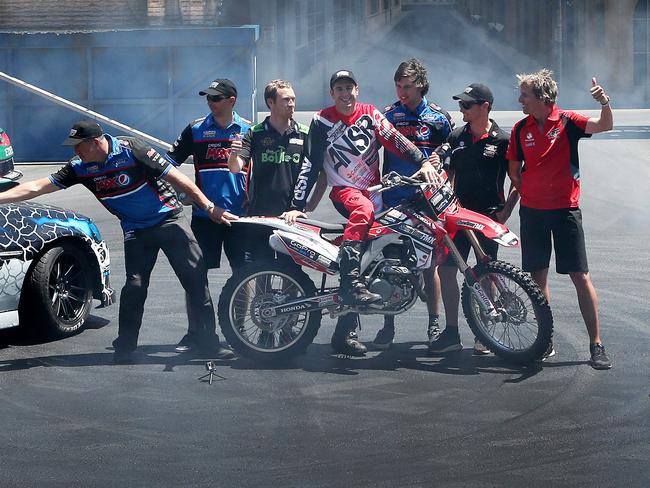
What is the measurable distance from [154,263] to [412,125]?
197cm

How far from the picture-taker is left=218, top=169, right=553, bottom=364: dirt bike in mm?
7652

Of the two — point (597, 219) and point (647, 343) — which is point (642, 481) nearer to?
point (647, 343)

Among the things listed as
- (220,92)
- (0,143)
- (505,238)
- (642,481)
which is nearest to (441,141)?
(505,238)

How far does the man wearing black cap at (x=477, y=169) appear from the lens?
7.83 metres

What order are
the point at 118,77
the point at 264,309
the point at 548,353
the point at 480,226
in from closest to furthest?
the point at 480,226, the point at 548,353, the point at 264,309, the point at 118,77

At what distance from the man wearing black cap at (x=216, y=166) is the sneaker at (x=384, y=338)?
108 cm

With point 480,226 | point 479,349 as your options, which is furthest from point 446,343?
point 480,226

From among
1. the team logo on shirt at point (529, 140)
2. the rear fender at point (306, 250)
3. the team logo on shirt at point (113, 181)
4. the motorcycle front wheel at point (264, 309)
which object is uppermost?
the team logo on shirt at point (529, 140)

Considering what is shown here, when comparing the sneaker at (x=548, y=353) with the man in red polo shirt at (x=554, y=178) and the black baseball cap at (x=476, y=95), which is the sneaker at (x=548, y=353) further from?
the black baseball cap at (x=476, y=95)

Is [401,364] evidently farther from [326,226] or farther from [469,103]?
[469,103]

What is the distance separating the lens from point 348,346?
802 centimetres

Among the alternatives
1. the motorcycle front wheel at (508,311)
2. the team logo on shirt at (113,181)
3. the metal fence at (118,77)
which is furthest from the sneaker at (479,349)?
the metal fence at (118,77)

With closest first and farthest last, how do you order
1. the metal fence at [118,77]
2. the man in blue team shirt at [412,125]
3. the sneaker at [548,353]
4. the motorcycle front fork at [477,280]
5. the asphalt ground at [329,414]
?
1. the asphalt ground at [329,414]
2. the sneaker at [548,353]
3. the motorcycle front fork at [477,280]
4. the man in blue team shirt at [412,125]
5. the metal fence at [118,77]

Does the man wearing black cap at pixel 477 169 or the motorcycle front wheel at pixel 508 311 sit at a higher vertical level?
the man wearing black cap at pixel 477 169
